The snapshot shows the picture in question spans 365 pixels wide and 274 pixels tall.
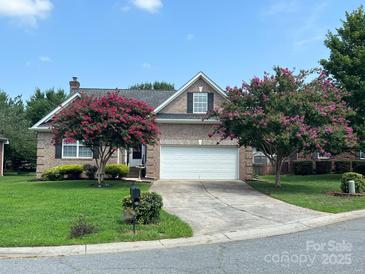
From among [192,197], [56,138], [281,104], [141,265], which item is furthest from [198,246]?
[56,138]

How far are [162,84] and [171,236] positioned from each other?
55987 millimetres

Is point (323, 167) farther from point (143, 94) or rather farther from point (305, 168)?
point (143, 94)

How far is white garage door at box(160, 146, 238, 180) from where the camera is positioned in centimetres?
2409

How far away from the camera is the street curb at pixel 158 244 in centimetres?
826

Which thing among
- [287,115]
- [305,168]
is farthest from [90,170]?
[305,168]

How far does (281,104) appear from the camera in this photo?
17.8m

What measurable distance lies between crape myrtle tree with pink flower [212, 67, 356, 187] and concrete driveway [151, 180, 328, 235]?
2540 millimetres

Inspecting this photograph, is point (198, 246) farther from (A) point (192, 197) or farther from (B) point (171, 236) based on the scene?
(A) point (192, 197)

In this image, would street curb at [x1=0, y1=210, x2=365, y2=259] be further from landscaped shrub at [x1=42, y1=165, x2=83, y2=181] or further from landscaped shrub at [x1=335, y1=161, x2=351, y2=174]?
landscaped shrub at [x1=335, y1=161, x2=351, y2=174]

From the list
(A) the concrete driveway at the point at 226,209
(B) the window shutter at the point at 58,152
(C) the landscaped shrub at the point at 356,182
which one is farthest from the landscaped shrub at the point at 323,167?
(B) the window shutter at the point at 58,152

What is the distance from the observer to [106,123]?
1856cm

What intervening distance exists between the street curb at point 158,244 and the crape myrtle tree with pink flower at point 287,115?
6423mm

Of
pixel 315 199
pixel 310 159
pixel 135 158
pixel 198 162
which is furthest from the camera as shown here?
pixel 310 159

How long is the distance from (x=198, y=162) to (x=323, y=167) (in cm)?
1250
